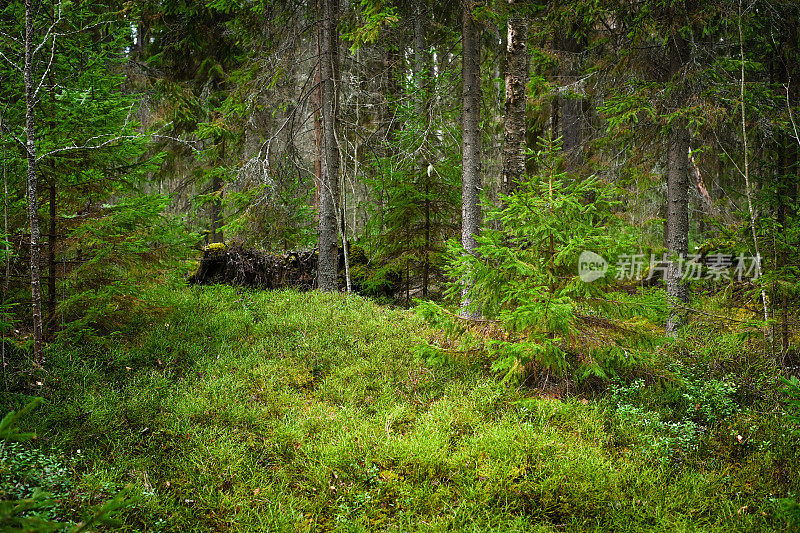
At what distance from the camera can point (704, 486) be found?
163 inches

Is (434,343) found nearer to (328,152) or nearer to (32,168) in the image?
(32,168)

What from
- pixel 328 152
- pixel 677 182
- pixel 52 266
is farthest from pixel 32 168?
pixel 677 182

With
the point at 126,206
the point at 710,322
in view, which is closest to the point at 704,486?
the point at 710,322

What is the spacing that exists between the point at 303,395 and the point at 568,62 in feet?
37.6

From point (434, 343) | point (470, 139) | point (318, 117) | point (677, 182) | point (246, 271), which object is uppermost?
point (318, 117)

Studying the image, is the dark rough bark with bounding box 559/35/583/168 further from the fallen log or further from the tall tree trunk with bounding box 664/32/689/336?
the fallen log

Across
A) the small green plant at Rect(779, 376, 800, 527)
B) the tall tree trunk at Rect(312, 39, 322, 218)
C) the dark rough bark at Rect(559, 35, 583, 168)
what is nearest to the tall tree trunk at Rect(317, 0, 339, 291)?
the tall tree trunk at Rect(312, 39, 322, 218)

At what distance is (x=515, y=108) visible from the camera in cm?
755

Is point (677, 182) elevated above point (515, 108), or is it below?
below

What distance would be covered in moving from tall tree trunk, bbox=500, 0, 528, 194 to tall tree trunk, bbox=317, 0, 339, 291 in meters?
4.62

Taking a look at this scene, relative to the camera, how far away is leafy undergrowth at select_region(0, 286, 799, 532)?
3883 mm

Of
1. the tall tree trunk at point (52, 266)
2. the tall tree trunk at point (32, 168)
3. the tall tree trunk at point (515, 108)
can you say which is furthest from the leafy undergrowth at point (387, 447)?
the tall tree trunk at point (515, 108)

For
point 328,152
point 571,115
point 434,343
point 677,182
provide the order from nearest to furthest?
point 434,343
point 677,182
point 328,152
point 571,115

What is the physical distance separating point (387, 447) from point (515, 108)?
590 cm
